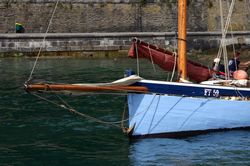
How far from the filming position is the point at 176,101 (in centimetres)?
1670

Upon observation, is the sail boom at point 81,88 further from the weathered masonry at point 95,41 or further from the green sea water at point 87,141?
the weathered masonry at point 95,41

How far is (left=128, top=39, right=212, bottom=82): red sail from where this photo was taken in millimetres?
17469

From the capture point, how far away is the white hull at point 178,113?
16.7 metres

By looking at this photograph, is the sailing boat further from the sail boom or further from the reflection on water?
the reflection on water

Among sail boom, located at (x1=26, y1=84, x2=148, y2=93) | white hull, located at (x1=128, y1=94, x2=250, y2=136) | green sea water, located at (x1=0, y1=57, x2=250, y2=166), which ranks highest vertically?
sail boom, located at (x1=26, y1=84, x2=148, y2=93)

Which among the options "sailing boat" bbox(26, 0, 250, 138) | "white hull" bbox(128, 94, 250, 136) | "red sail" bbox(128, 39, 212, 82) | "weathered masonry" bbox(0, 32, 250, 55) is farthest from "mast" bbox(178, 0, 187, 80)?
"weathered masonry" bbox(0, 32, 250, 55)

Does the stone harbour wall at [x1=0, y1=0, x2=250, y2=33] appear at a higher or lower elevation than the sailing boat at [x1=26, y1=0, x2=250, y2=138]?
higher

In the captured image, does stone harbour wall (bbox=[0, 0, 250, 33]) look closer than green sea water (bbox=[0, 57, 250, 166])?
No

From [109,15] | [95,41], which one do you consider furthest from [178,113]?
[109,15]

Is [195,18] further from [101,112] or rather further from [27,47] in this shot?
[101,112]

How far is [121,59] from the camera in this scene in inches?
1708

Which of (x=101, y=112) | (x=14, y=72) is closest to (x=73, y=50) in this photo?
(x=14, y=72)

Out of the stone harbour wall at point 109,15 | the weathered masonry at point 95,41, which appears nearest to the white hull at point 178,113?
the weathered masonry at point 95,41

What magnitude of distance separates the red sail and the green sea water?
1928 millimetres
